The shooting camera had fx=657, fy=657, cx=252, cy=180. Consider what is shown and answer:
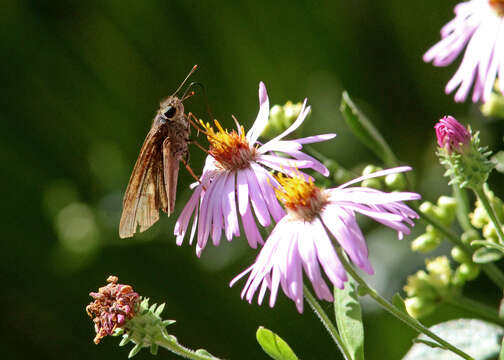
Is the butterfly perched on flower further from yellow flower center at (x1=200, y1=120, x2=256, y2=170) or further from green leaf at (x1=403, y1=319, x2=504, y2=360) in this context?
green leaf at (x1=403, y1=319, x2=504, y2=360)

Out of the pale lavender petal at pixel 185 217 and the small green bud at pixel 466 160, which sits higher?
the pale lavender petal at pixel 185 217

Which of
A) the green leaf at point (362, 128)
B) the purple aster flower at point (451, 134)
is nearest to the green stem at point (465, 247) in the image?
the green leaf at point (362, 128)

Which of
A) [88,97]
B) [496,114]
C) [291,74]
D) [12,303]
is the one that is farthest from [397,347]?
[88,97]

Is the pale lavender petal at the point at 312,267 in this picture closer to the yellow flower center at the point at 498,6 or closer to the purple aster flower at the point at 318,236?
the purple aster flower at the point at 318,236

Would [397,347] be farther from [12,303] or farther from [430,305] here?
[12,303]

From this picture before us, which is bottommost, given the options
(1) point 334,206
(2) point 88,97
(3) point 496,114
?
(3) point 496,114

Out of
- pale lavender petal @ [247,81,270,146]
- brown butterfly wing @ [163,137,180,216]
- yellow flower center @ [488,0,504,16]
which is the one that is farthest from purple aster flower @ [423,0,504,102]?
brown butterfly wing @ [163,137,180,216]
